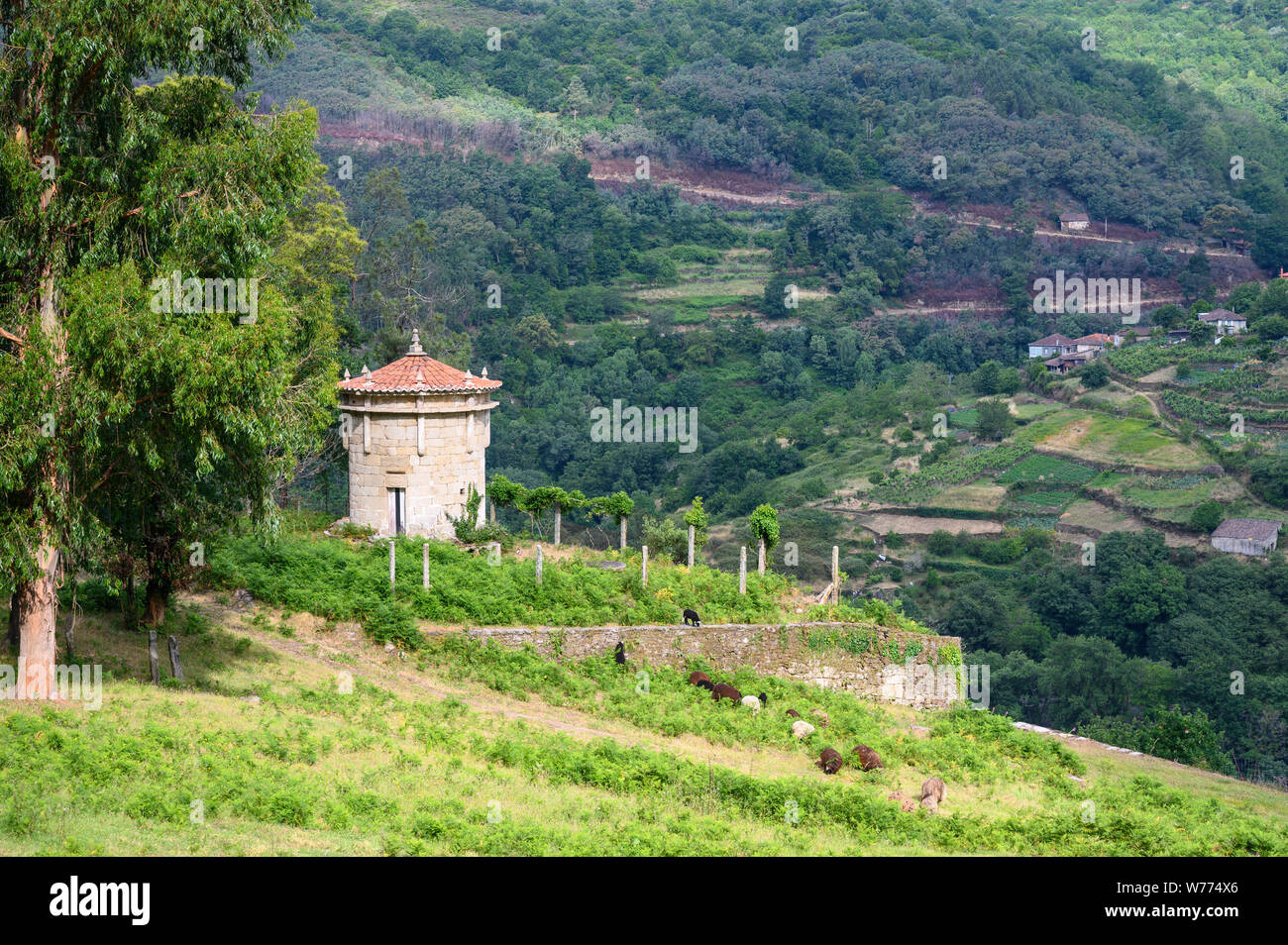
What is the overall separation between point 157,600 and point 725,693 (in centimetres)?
930

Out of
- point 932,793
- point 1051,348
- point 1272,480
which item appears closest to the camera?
point 932,793

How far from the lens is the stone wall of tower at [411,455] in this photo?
87.9 ft

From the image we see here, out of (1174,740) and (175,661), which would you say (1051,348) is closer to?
(1174,740)

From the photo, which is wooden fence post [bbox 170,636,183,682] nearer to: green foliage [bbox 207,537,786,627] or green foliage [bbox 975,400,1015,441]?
green foliage [bbox 207,537,786,627]

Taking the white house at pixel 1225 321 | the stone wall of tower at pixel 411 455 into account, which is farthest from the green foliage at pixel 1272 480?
the stone wall of tower at pixel 411 455

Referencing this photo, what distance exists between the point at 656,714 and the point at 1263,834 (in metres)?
9.02

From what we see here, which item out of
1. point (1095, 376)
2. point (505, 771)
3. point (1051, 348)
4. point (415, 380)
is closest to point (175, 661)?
point (505, 771)

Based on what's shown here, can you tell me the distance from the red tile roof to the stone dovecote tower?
0.8 inches

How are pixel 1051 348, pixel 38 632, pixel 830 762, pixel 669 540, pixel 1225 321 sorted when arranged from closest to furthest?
pixel 38 632 < pixel 830 762 < pixel 669 540 < pixel 1225 321 < pixel 1051 348

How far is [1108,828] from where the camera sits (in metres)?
16.2

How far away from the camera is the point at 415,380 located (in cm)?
2692

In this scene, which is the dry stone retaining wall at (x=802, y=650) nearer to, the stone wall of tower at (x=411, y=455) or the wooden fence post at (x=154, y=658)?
the stone wall of tower at (x=411, y=455)
